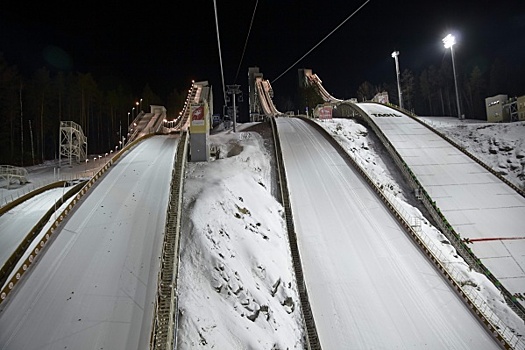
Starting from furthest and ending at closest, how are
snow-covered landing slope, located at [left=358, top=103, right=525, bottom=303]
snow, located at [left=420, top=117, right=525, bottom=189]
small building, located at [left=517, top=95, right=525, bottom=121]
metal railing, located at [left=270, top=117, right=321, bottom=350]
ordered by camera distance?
1. small building, located at [left=517, top=95, right=525, bottom=121]
2. snow, located at [left=420, top=117, right=525, bottom=189]
3. snow-covered landing slope, located at [left=358, top=103, right=525, bottom=303]
4. metal railing, located at [left=270, top=117, right=321, bottom=350]

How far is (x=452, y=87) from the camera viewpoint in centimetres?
5481

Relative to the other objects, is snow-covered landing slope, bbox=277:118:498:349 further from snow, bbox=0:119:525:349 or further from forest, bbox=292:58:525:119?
forest, bbox=292:58:525:119

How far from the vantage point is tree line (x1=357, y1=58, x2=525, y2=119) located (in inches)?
1905

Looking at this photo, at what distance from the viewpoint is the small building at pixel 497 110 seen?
2964 centimetres

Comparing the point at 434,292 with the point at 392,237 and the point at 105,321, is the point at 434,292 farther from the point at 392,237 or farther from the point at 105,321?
the point at 105,321

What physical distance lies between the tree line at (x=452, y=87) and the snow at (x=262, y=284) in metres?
45.8

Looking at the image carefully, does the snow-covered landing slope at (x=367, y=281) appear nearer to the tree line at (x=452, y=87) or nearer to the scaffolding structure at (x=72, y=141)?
the scaffolding structure at (x=72, y=141)

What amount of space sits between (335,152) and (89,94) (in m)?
33.7

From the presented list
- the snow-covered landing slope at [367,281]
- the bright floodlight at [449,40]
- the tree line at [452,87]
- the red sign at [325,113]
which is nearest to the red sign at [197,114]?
the snow-covered landing slope at [367,281]

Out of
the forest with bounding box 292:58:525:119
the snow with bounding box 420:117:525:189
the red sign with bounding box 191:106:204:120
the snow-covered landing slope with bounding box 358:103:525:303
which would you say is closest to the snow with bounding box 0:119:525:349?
the snow-covered landing slope with bounding box 358:103:525:303

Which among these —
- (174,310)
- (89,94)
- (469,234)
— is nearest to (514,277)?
(469,234)

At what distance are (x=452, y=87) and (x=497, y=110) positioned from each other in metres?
28.2

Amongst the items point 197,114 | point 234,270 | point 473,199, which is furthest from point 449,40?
point 234,270

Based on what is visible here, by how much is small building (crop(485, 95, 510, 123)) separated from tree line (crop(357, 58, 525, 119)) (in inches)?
846
